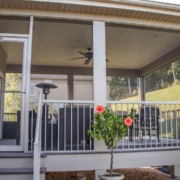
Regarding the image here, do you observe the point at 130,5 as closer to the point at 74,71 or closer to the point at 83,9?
the point at 83,9

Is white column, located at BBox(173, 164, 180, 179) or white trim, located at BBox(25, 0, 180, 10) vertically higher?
white trim, located at BBox(25, 0, 180, 10)

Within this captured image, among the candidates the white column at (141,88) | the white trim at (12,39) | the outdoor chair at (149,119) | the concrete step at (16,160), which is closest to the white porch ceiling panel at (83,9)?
the white trim at (12,39)

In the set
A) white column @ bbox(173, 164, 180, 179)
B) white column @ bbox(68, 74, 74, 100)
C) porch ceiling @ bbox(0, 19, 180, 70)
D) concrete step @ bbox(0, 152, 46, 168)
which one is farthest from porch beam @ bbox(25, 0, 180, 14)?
white column @ bbox(68, 74, 74, 100)

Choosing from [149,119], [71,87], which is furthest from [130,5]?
[71,87]

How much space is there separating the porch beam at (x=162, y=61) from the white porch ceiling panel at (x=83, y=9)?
2954 millimetres

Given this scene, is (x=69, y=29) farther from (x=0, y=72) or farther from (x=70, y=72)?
(x=70, y=72)

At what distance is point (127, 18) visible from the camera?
14.0 ft

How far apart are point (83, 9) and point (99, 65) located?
100cm

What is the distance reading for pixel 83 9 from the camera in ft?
13.1

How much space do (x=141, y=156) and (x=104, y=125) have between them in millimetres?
1087

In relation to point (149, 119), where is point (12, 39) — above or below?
above

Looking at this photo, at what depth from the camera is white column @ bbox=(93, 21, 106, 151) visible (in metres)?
4.07

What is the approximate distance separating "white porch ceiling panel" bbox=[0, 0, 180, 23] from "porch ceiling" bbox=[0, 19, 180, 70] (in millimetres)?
322

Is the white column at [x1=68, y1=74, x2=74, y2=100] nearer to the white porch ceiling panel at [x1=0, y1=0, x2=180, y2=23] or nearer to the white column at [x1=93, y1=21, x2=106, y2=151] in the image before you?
the white column at [x1=93, y1=21, x2=106, y2=151]
